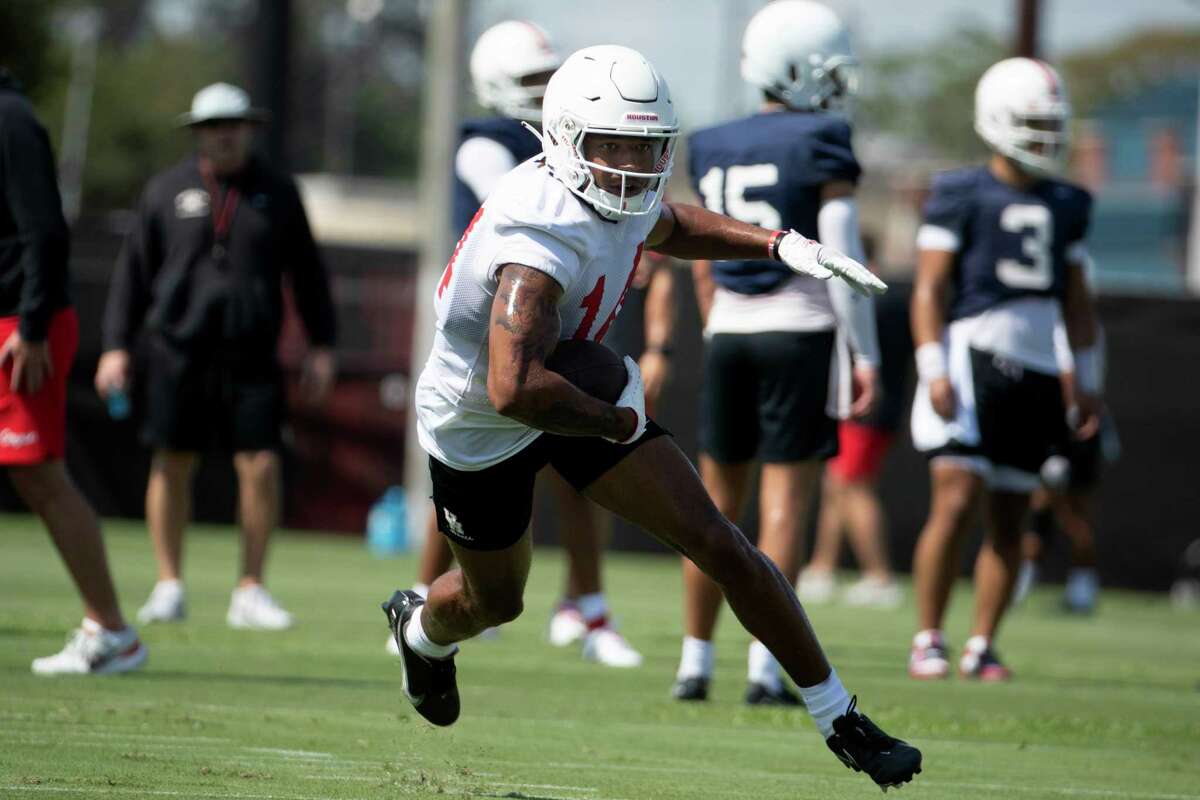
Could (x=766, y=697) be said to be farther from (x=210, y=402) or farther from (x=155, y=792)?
(x=210, y=402)

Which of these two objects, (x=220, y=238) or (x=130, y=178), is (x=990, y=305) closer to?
(x=220, y=238)

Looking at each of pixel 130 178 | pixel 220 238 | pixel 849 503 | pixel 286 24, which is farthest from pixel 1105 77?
pixel 220 238

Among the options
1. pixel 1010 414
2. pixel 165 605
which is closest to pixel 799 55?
pixel 1010 414

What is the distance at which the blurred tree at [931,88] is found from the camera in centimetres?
6019

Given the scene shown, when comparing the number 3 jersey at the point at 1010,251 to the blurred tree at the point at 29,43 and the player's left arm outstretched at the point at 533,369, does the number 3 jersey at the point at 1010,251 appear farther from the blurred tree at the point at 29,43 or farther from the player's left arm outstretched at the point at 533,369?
the blurred tree at the point at 29,43

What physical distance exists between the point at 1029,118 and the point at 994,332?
0.88 metres

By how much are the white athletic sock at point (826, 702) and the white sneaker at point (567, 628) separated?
11.8 feet

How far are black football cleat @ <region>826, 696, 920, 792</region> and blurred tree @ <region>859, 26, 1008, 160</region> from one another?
5578cm

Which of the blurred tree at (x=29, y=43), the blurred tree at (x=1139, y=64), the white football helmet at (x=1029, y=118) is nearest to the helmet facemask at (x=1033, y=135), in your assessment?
the white football helmet at (x=1029, y=118)

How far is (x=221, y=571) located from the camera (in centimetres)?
1181

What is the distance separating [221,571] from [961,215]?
5.76 m

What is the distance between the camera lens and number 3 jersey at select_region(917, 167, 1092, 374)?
25.7 feet

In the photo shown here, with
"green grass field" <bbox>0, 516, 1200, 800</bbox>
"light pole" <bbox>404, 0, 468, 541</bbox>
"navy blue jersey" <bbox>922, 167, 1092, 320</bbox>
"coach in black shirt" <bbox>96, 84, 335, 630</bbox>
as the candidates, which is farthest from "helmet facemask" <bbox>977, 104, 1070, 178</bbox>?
"light pole" <bbox>404, 0, 468, 541</bbox>

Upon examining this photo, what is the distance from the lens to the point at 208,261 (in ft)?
29.5
